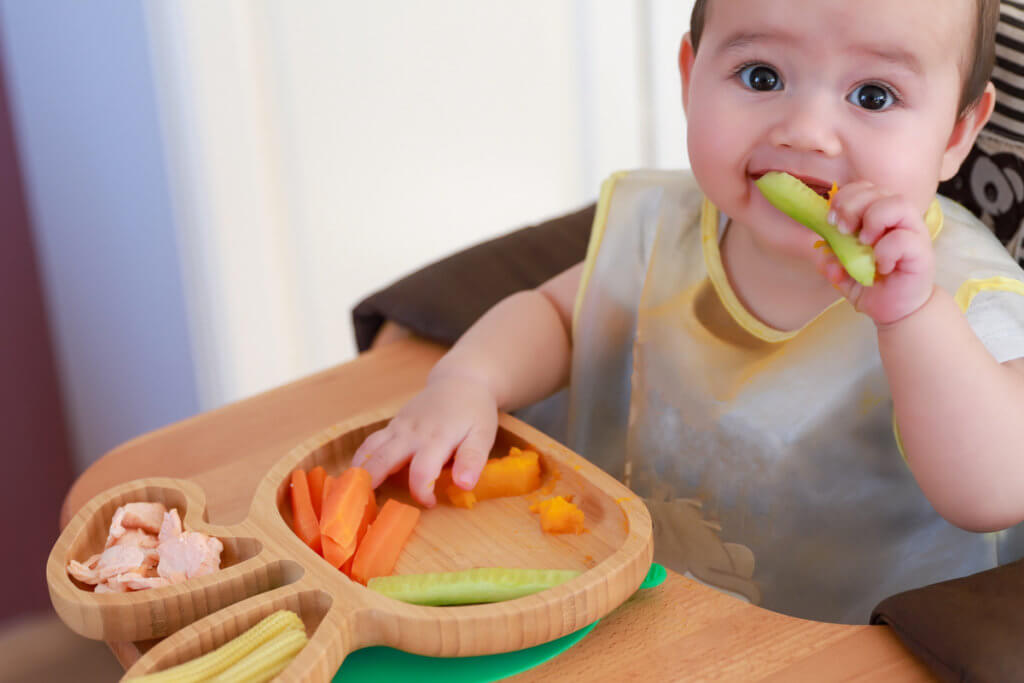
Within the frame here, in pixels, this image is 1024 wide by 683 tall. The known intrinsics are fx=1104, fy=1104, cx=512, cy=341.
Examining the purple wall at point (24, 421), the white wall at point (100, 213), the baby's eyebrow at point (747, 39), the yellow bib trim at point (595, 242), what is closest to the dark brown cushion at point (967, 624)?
the baby's eyebrow at point (747, 39)

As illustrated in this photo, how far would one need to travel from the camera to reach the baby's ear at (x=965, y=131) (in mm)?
843

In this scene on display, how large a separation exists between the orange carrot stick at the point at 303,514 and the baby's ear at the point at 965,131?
525mm

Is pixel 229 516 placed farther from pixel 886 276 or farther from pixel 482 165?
pixel 482 165

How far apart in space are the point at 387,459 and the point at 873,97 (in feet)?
1.41

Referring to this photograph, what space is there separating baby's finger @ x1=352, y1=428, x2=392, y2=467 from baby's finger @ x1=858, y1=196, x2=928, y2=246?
373mm

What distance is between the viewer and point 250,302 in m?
2.24

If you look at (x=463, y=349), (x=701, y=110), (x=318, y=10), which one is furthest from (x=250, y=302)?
(x=701, y=110)

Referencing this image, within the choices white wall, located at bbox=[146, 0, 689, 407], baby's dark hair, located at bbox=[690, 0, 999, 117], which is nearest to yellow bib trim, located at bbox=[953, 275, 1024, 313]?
baby's dark hair, located at bbox=[690, 0, 999, 117]

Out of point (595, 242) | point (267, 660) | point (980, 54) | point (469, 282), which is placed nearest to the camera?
point (267, 660)

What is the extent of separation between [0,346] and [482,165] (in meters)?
1.08

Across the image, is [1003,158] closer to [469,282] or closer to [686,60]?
[686,60]

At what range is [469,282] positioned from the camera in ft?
3.90

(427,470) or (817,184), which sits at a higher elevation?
(817,184)

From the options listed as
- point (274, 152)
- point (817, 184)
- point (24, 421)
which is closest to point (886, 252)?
point (817, 184)
